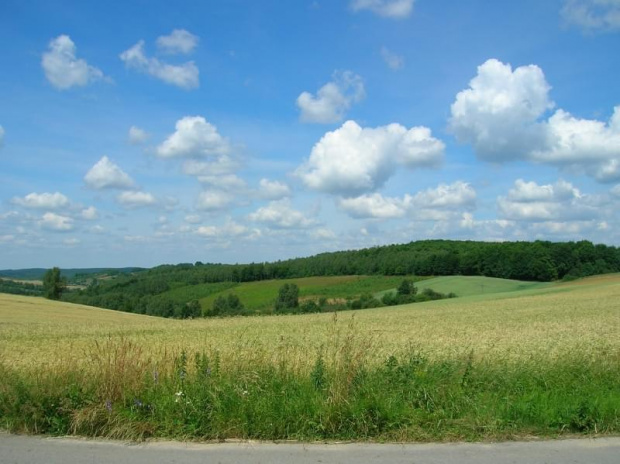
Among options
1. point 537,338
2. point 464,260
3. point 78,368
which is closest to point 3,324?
point 78,368

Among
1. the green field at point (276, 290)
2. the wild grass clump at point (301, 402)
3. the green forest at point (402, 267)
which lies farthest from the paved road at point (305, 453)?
the green field at point (276, 290)

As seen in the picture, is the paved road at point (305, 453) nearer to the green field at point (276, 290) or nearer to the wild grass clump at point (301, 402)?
the wild grass clump at point (301, 402)

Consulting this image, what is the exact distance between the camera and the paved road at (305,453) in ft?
15.9

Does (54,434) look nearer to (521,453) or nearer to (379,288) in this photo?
(521,453)

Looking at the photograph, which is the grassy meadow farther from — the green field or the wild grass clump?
the green field

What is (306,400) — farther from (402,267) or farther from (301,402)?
(402,267)

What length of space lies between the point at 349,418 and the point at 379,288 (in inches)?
3387

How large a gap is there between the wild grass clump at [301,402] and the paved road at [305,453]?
235 mm

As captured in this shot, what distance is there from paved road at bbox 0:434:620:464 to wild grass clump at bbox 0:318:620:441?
0.77ft

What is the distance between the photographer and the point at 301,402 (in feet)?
18.8

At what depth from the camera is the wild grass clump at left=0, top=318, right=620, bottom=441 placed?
5539 mm

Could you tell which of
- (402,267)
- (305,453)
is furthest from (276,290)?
(305,453)

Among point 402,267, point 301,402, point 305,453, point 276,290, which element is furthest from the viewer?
point 402,267

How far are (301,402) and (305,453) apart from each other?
764 mm
